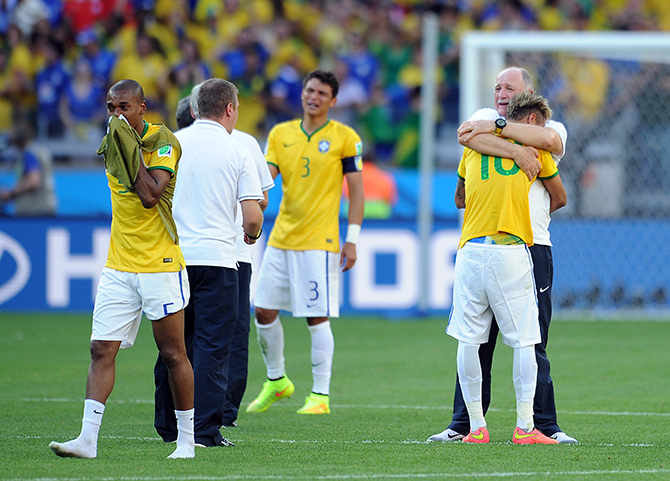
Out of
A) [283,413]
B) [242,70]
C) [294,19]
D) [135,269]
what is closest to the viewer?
[135,269]

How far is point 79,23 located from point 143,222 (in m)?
12.7

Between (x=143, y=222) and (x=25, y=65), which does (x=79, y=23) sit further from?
(x=143, y=222)

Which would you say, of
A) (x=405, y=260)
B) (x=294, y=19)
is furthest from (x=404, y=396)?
(x=294, y=19)

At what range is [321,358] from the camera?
689cm

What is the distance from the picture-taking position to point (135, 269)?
4680 millimetres

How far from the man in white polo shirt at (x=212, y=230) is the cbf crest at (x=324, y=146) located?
179 cm

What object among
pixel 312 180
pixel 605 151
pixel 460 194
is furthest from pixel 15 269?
pixel 460 194

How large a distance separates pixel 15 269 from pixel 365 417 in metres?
7.97

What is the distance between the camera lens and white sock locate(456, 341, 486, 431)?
17.4 feet

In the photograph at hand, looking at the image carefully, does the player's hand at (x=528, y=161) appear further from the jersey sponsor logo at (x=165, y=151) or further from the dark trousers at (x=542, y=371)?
the jersey sponsor logo at (x=165, y=151)

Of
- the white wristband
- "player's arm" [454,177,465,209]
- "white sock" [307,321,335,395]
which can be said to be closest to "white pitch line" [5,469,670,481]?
"player's arm" [454,177,465,209]

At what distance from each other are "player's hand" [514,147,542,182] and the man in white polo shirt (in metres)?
1.40

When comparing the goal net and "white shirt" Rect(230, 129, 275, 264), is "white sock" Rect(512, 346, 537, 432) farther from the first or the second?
the goal net

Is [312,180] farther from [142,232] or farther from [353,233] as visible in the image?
[142,232]
